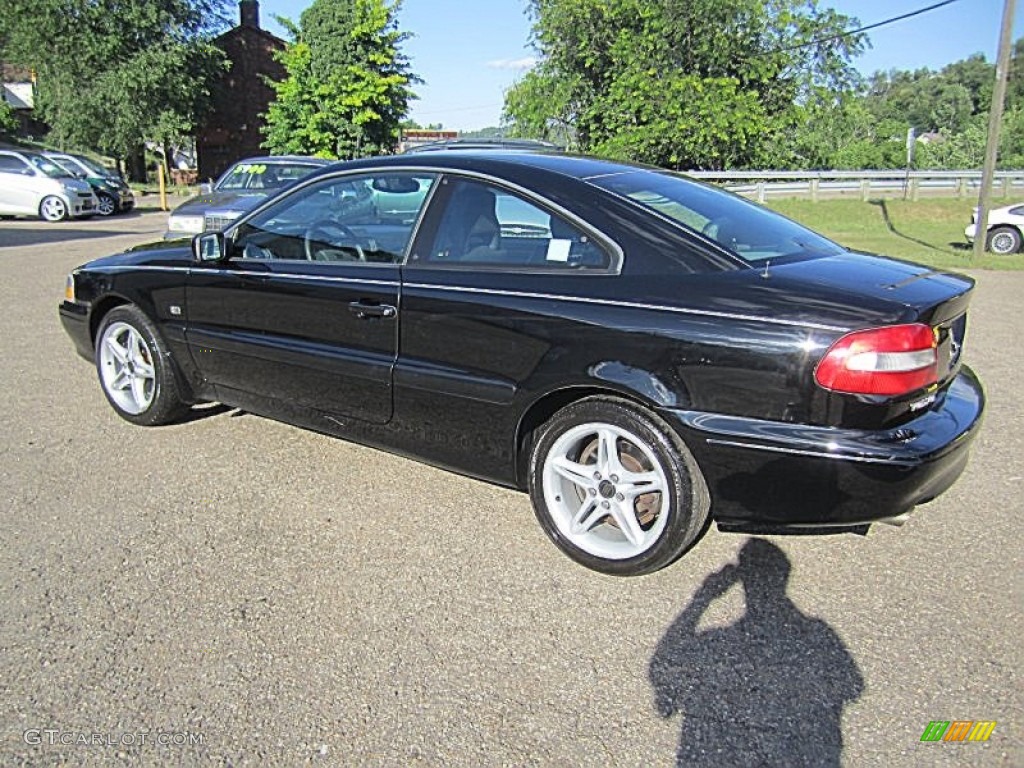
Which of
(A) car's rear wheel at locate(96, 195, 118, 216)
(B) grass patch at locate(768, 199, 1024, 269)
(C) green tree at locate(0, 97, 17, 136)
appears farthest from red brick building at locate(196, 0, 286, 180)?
(B) grass patch at locate(768, 199, 1024, 269)

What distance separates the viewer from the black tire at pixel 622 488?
9.72ft

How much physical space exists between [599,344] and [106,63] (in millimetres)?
34892

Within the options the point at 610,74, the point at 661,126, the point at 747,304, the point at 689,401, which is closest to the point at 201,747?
the point at 689,401

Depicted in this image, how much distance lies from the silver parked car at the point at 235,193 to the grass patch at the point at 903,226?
33.9 ft

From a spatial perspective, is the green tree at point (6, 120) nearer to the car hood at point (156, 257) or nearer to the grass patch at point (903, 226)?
the grass patch at point (903, 226)

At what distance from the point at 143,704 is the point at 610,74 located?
35.5 metres

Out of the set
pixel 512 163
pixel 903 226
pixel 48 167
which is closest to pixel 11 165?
pixel 48 167

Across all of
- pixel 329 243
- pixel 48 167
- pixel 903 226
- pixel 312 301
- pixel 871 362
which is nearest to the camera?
pixel 871 362

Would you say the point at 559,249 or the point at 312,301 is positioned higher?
the point at 559,249

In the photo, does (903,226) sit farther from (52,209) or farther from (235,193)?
(52,209)

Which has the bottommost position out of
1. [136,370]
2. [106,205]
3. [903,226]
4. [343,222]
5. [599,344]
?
[136,370]

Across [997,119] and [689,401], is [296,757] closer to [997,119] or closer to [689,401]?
[689,401]

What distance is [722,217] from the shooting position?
348cm

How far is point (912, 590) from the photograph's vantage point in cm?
306
